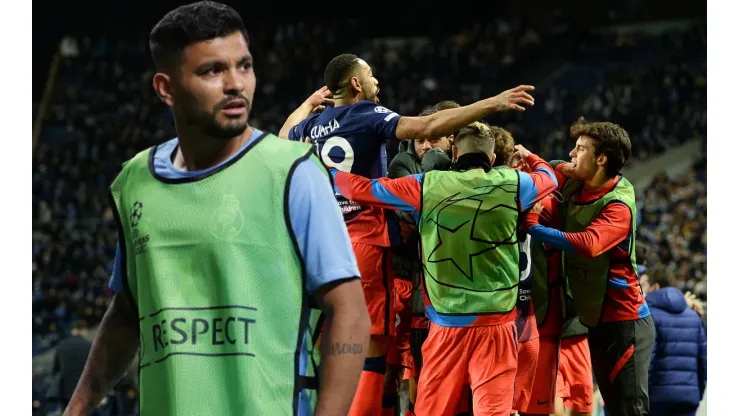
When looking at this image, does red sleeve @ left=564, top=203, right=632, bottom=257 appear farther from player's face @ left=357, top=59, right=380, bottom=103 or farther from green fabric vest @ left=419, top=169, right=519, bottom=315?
player's face @ left=357, top=59, right=380, bottom=103

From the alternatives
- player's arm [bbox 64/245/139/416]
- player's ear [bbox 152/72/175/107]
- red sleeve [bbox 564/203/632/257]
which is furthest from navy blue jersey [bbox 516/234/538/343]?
player's ear [bbox 152/72/175/107]

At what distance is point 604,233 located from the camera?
6.00 metres

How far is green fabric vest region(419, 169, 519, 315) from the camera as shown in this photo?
5609 mm

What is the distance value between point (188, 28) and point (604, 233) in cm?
398

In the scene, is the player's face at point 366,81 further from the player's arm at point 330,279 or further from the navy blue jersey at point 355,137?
the player's arm at point 330,279

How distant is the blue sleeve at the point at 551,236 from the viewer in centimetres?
586

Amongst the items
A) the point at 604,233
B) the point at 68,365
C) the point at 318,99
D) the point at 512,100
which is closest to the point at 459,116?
the point at 512,100

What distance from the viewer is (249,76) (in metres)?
2.53

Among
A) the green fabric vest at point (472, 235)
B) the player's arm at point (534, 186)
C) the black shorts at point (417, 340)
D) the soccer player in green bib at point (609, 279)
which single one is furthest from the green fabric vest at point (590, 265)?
the black shorts at point (417, 340)

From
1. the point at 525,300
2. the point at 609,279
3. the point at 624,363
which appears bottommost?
the point at 624,363

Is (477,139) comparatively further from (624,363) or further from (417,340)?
(417,340)

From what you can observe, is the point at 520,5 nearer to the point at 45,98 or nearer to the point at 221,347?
the point at 45,98

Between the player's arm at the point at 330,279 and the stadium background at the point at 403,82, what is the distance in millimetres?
15793

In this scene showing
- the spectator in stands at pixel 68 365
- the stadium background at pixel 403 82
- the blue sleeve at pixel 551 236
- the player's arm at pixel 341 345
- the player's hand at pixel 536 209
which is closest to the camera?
the player's arm at pixel 341 345
